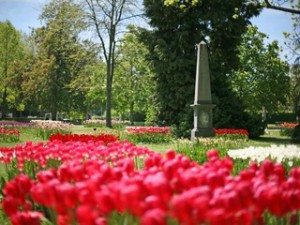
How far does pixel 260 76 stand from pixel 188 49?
11.1 metres

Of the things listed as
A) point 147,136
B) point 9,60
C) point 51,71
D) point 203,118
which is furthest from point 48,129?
point 9,60

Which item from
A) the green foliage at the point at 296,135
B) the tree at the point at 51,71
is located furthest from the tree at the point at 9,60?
the green foliage at the point at 296,135

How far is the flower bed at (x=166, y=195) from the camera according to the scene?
182cm

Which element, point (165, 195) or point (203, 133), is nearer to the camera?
point (165, 195)

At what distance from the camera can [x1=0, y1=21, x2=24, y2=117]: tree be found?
4056 cm

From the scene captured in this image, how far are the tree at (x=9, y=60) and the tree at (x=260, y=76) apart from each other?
Answer: 22623 millimetres

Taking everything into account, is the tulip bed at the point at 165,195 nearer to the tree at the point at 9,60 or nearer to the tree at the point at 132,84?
the tree at the point at 132,84

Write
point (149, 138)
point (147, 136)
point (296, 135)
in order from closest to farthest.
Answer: point (149, 138), point (147, 136), point (296, 135)

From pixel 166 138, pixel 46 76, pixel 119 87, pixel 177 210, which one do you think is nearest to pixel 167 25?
pixel 166 138

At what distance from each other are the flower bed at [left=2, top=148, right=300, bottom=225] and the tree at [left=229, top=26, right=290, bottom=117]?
29858 mm

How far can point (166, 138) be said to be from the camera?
1870cm

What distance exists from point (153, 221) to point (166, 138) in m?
17.0

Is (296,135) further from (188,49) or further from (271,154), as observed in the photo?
(271,154)

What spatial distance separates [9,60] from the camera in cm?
4178
